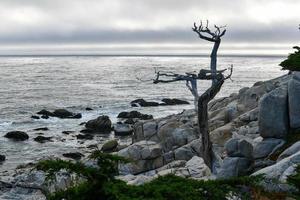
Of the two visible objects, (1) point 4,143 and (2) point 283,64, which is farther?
(1) point 4,143

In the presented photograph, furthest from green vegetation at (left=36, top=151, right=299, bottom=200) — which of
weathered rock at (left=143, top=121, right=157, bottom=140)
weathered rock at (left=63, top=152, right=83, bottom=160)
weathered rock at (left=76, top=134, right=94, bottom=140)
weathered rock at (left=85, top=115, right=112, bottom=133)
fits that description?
weathered rock at (left=85, top=115, right=112, bottom=133)

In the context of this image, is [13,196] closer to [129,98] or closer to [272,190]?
[272,190]

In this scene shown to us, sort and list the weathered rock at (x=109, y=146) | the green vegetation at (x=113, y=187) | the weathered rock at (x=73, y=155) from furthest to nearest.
Result: the weathered rock at (x=109, y=146)
the weathered rock at (x=73, y=155)
the green vegetation at (x=113, y=187)

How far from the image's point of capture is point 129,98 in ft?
257

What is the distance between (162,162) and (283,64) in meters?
9.60

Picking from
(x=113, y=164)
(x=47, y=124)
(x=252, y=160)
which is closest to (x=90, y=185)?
(x=113, y=164)

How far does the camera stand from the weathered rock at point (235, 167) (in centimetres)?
1895

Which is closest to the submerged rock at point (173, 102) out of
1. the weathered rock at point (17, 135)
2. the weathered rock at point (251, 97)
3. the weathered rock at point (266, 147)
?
the weathered rock at point (17, 135)

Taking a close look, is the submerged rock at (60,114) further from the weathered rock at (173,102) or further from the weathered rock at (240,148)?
the weathered rock at (240,148)

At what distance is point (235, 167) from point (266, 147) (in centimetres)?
274

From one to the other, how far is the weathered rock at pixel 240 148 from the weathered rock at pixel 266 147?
978 mm

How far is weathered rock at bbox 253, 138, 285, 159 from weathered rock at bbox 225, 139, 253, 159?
98 cm

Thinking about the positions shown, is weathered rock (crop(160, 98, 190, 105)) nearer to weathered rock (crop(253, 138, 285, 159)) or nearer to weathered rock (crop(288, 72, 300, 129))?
weathered rock (crop(288, 72, 300, 129))

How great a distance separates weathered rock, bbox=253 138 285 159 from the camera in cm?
2097
